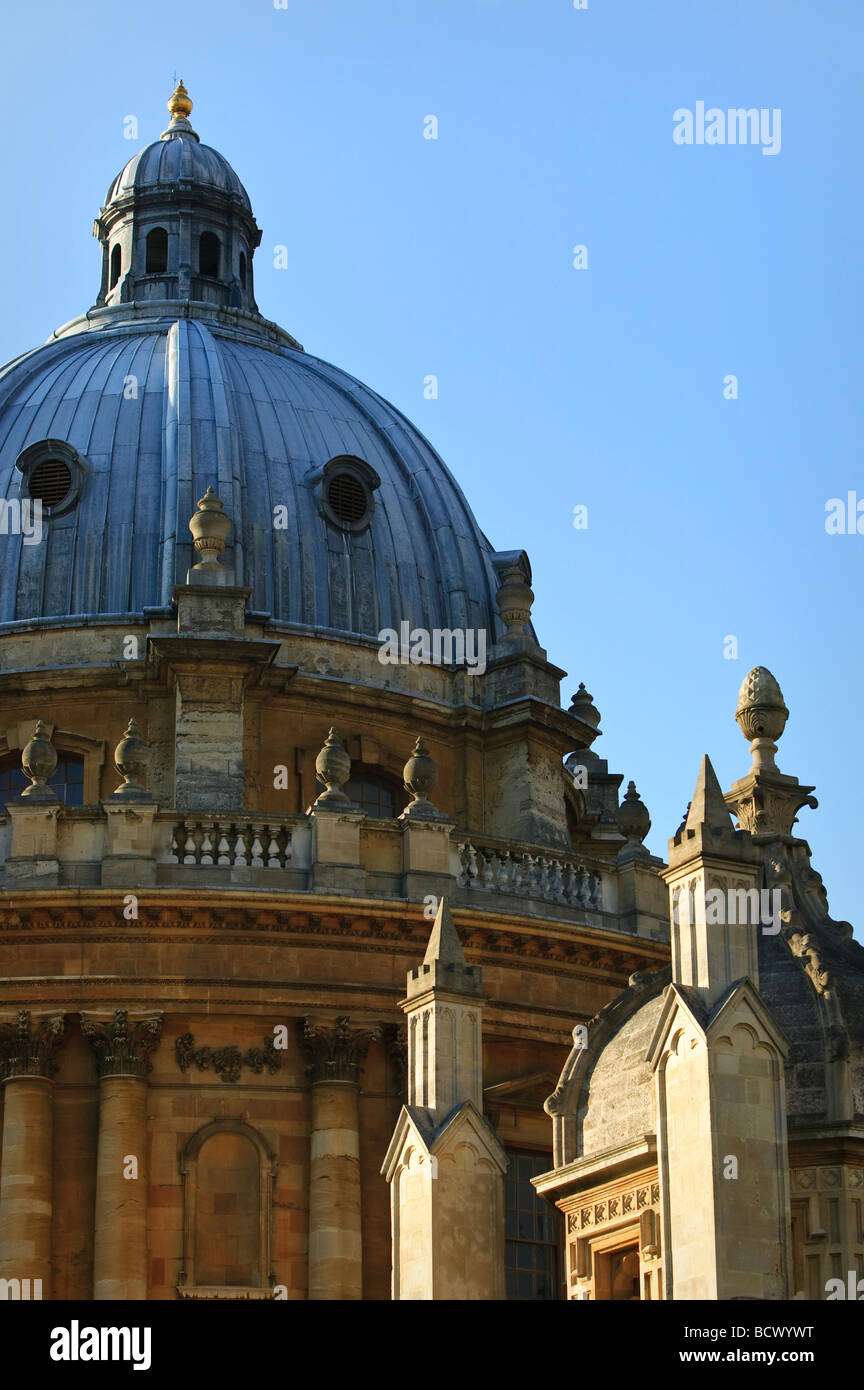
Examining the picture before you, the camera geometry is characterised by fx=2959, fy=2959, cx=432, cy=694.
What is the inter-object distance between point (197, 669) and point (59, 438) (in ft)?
21.7

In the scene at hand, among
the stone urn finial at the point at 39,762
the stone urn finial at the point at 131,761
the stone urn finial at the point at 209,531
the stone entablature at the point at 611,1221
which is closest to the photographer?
the stone entablature at the point at 611,1221

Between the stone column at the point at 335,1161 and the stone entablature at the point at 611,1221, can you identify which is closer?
the stone entablature at the point at 611,1221

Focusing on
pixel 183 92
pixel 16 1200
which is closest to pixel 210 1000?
pixel 16 1200

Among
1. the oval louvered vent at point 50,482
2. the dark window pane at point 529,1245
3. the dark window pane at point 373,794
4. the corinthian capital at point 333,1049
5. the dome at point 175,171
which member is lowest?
the dark window pane at point 529,1245

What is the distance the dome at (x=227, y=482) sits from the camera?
153 ft

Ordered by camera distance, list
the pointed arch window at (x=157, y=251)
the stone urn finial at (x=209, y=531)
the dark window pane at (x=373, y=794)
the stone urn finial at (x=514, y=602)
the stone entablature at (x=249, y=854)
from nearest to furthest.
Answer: the stone entablature at (x=249, y=854) < the stone urn finial at (x=209, y=531) < the dark window pane at (x=373, y=794) < the stone urn finial at (x=514, y=602) < the pointed arch window at (x=157, y=251)

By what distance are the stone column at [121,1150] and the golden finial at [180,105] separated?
26.3 metres

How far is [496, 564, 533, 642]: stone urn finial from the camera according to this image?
1896 inches

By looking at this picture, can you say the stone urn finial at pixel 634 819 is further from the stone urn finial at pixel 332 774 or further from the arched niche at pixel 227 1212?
the arched niche at pixel 227 1212

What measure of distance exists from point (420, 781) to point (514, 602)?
7630 mm

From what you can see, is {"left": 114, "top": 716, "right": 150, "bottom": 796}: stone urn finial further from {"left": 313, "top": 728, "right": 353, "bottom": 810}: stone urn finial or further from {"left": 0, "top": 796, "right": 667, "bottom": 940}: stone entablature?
{"left": 313, "top": 728, "right": 353, "bottom": 810}: stone urn finial

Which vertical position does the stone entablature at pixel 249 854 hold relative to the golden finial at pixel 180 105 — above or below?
below

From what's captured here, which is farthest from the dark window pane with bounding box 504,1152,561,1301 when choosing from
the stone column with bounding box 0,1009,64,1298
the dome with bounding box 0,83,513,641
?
the dome with bounding box 0,83,513,641

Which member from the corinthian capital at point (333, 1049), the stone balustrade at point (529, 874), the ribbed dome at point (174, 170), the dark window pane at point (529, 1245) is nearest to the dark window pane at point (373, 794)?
the stone balustrade at point (529, 874)
